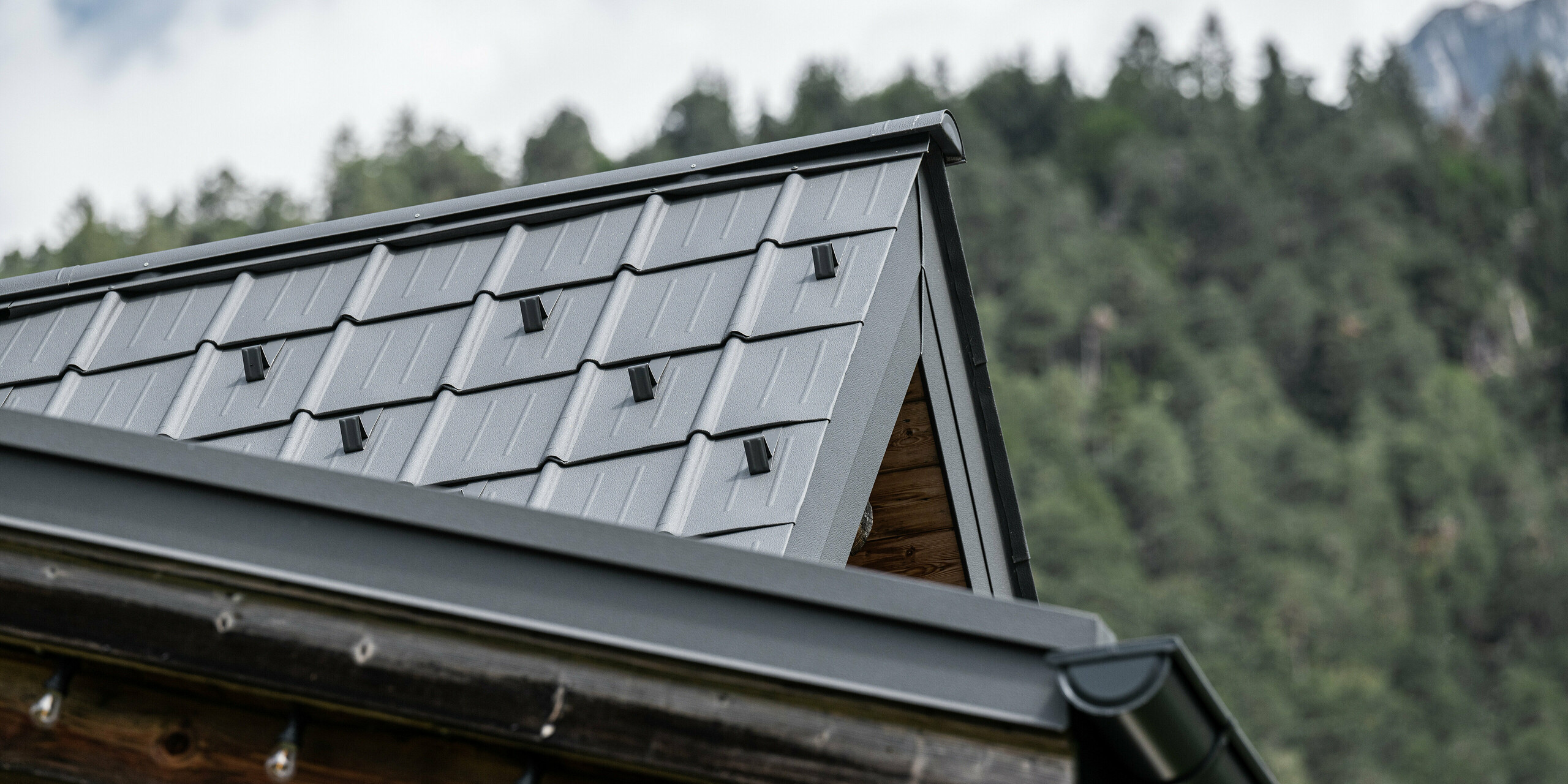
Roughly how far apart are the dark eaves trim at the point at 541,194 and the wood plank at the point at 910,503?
0.83 m

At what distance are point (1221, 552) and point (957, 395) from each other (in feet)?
242

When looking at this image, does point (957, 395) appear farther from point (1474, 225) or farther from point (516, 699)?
point (1474, 225)

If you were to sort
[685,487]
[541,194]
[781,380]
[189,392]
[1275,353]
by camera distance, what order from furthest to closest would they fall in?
[1275,353] → [541,194] → [189,392] → [781,380] → [685,487]

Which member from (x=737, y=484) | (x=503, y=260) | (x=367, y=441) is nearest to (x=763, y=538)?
(x=737, y=484)

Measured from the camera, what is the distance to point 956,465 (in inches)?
154

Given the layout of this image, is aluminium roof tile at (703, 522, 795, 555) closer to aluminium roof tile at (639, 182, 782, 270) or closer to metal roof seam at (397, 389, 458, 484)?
metal roof seam at (397, 389, 458, 484)

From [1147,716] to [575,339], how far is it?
168cm

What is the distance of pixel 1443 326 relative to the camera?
94.9 metres

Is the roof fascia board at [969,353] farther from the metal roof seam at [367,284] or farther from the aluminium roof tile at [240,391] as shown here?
the aluminium roof tile at [240,391]

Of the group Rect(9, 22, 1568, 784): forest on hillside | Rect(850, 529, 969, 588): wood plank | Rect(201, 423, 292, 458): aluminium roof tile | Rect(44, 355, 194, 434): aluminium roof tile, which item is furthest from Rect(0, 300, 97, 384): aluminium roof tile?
Rect(9, 22, 1568, 784): forest on hillside

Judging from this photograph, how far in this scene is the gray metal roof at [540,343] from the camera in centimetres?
262

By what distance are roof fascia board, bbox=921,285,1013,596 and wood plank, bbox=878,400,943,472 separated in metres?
0.02

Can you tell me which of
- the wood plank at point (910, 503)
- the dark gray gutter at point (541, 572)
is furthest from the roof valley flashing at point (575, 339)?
the dark gray gutter at point (541, 572)

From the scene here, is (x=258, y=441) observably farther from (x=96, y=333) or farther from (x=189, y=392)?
(x=96, y=333)
